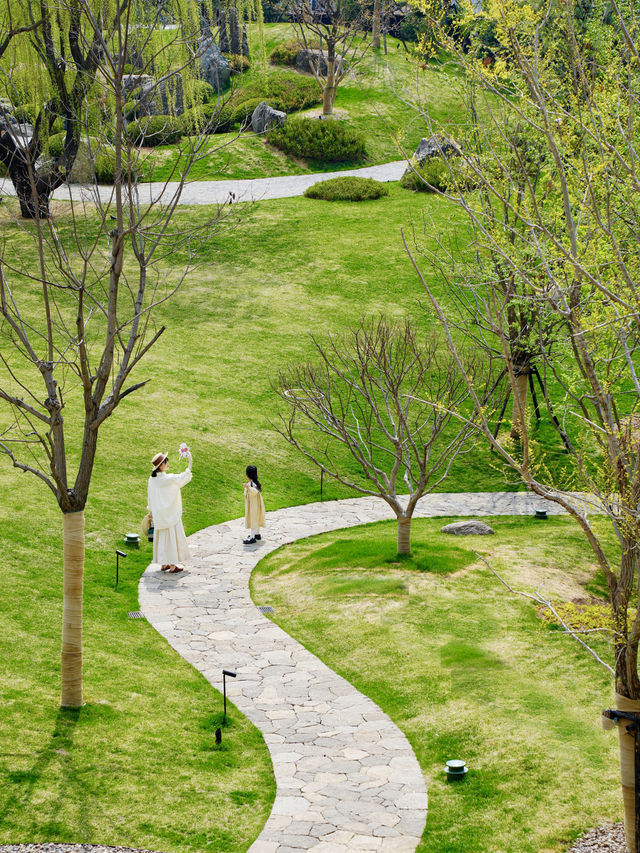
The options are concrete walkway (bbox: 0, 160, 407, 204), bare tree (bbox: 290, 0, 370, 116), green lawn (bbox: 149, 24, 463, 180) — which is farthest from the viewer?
bare tree (bbox: 290, 0, 370, 116)

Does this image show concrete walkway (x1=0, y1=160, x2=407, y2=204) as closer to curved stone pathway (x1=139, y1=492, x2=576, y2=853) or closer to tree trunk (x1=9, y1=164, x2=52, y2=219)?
tree trunk (x1=9, y1=164, x2=52, y2=219)

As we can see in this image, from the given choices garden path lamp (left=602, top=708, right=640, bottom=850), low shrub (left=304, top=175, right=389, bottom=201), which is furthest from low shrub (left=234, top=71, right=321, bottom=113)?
garden path lamp (left=602, top=708, right=640, bottom=850)

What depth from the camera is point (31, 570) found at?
15234 millimetres

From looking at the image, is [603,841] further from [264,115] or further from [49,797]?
[264,115]

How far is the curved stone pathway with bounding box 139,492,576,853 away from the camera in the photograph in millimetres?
9047

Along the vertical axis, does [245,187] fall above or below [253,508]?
above

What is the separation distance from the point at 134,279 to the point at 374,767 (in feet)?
80.4

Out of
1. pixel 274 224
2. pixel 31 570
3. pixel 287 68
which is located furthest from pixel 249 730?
pixel 287 68

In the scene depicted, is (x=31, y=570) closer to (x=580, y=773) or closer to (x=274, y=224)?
(x=580, y=773)

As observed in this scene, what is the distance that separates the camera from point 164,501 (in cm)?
1664

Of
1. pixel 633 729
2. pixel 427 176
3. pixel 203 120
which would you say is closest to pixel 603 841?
pixel 633 729

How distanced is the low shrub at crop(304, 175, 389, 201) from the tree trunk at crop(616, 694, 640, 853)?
114 feet

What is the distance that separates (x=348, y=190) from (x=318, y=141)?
6.47 m

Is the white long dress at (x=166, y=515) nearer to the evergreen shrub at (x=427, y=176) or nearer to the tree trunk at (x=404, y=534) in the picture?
the tree trunk at (x=404, y=534)
